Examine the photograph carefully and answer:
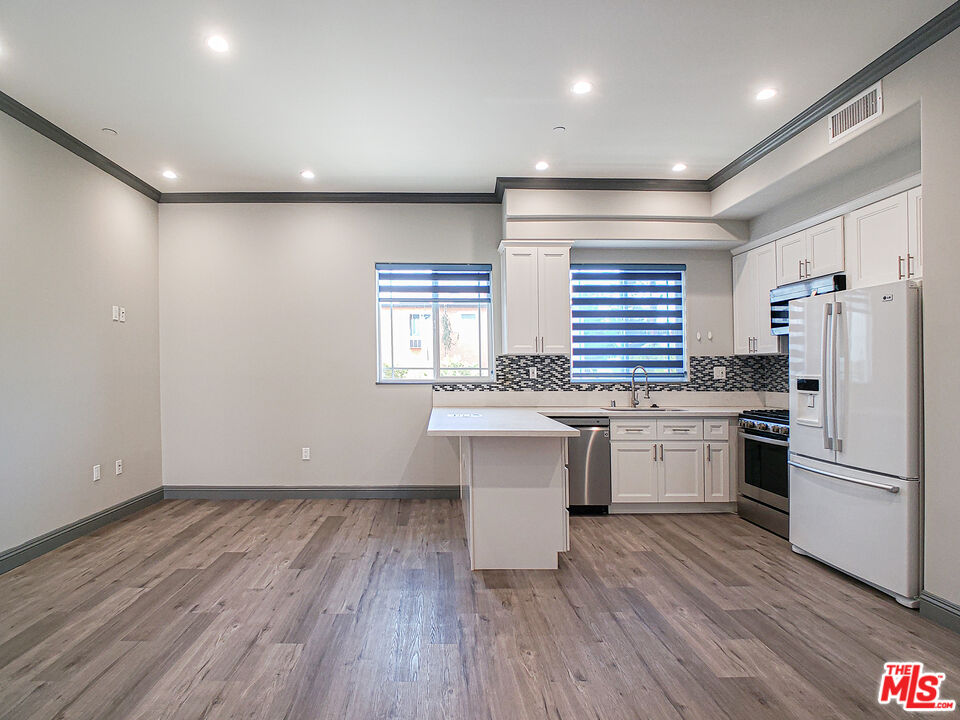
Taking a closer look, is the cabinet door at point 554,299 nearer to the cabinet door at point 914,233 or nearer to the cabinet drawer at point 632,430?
the cabinet drawer at point 632,430

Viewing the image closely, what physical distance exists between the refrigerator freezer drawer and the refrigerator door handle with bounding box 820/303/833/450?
197 millimetres

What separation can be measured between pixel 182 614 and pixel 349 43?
3.10 meters

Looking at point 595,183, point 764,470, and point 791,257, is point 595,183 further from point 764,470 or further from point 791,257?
point 764,470

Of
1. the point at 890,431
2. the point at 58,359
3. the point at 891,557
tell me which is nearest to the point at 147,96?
the point at 58,359

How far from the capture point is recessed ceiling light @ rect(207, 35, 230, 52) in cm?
265

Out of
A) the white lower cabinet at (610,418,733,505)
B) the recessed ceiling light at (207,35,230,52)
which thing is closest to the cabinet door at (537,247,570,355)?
the white lower cabinet at (610,418,733,505)

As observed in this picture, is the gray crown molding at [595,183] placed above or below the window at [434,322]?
above

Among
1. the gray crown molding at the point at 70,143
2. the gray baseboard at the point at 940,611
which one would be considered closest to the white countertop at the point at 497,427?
the gray baseboard at the point at 940,611

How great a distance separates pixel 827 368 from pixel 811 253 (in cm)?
125

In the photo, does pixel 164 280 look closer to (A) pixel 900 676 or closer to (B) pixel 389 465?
(B) pixel 389 465

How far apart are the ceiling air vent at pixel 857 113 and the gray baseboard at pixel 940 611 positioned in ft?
8.39

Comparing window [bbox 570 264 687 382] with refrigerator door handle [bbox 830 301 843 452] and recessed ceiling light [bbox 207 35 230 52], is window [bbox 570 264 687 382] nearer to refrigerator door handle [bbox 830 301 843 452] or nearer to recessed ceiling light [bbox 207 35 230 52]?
refrigerator door handle [bbox 830 301 843 452]

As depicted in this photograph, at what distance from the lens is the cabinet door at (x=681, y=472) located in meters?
4.47

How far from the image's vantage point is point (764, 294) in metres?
4.57
